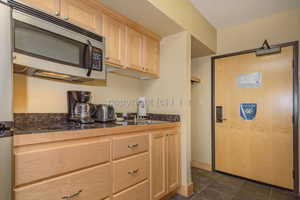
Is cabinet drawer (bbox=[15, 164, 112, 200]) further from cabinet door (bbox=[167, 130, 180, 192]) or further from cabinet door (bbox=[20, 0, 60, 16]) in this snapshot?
cabinet door (bbox=[20, 0, 60, 16])

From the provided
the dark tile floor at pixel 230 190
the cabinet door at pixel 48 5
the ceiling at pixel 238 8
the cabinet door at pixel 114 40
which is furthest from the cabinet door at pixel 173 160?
the ceiling at pixel 238 8

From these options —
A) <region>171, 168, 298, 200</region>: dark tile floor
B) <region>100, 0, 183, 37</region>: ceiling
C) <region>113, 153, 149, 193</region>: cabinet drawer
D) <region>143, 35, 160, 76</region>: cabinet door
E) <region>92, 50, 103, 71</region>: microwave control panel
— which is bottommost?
<region>171, 168, 298, 200</region>: dark tile floor

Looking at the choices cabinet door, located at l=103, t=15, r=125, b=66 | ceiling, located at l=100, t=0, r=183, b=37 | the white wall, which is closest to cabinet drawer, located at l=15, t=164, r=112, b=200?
cabinet door, located at l=103, t=15, r=125, b=66

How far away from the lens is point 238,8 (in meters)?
2.21

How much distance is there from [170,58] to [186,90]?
520mm

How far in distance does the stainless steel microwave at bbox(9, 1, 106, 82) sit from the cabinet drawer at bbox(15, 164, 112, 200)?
0.76 m

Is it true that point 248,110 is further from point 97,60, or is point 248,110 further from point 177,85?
point 97,60

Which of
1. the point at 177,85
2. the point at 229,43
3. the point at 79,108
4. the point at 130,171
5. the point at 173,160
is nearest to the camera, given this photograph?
the point at 130,171

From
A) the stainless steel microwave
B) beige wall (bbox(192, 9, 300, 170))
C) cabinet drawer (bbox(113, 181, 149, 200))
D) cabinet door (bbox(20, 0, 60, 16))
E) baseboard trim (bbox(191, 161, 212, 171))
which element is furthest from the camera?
baseboard trim (bbox(191, 161, 212, 171))

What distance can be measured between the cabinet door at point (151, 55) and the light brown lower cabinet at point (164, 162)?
89 centimetres

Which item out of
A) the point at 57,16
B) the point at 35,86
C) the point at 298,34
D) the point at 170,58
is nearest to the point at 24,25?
the point at 57,16

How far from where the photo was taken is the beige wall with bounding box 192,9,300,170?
2209 mm

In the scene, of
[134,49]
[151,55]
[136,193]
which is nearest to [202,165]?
[136,193]

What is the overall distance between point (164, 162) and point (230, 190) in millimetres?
1115
